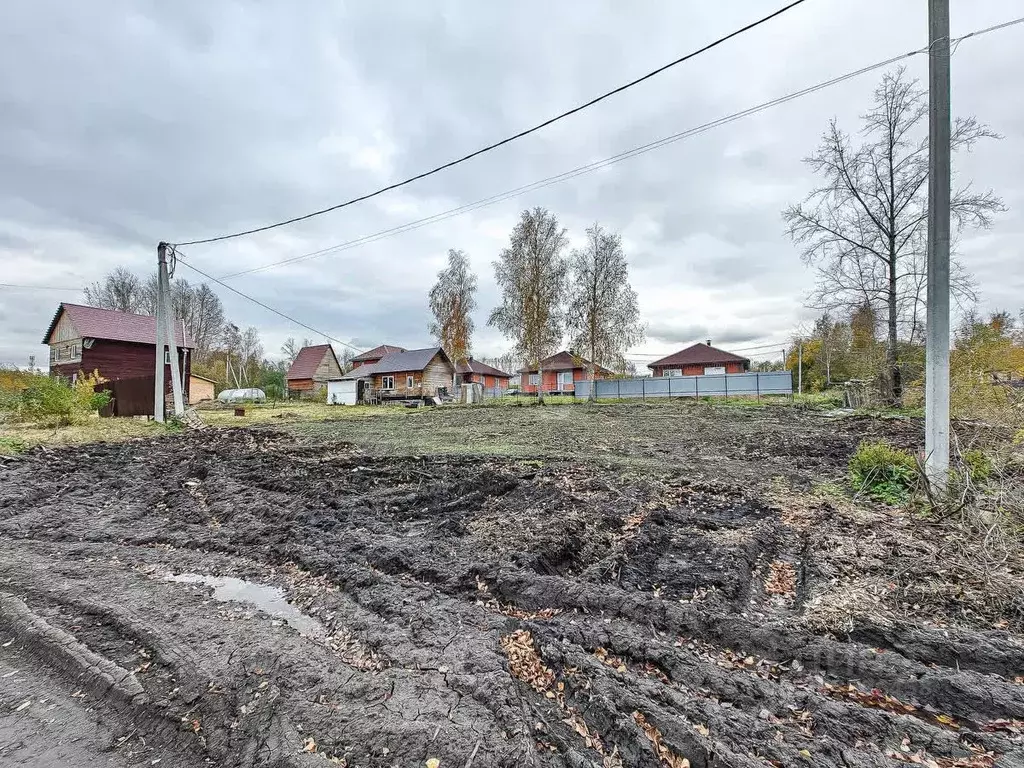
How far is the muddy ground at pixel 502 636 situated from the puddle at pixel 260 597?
0.04 meters

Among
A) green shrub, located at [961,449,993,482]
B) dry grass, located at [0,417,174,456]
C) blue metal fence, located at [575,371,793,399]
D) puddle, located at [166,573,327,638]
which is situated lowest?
puddle, located at [166,573,327,638]

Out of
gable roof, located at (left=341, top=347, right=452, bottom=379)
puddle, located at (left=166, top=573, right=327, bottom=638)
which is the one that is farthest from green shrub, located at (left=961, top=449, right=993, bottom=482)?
gable roof, located at (left=341, top=347, right=452, bottom=379)

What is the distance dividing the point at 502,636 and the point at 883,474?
18.0 feet

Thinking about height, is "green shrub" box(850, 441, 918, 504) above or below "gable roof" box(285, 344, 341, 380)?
below

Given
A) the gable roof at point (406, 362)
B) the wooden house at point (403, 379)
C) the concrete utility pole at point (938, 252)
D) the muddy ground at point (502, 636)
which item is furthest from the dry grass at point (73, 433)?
the gable roof at point (406, 362)

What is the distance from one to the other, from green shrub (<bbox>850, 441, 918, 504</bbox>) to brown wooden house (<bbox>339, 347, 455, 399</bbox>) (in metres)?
30.4

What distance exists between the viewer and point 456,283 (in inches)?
1335

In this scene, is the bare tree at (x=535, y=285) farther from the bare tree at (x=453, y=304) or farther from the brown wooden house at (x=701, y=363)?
the brown wooden house at (x=701, y=363)

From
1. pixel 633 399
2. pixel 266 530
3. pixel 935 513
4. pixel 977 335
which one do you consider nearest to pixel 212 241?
pixel 266 530

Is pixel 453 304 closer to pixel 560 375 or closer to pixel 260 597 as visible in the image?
pixel 560 375

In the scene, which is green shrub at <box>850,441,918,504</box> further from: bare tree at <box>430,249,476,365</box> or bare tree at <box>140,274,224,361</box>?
bare tree at <box>140,274,224,361</box>

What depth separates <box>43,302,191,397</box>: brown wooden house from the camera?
25062mm

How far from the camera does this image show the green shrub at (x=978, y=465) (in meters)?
4.47

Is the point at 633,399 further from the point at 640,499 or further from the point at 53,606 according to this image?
the point at 53,606
